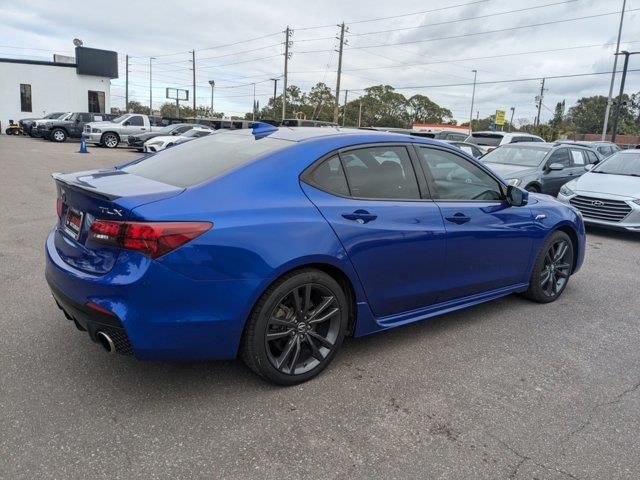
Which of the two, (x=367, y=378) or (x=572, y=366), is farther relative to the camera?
(x=572, y=366)

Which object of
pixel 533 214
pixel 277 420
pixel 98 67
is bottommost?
pixel 277 420

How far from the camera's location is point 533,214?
4645 millimetres

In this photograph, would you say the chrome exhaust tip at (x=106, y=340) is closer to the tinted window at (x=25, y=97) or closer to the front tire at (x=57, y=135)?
the front tire at (x=57, y=135)

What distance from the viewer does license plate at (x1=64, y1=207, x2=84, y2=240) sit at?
3037mm

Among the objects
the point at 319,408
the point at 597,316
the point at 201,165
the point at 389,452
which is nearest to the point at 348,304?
the point at 319,408

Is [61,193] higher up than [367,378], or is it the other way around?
[61,193]

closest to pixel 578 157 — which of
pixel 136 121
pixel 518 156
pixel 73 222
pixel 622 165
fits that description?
pixel 518 156

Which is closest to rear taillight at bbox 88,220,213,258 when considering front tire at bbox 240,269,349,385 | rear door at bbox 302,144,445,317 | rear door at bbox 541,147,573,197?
front tire at bbox 240,269,349,385

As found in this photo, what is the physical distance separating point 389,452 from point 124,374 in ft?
5.68

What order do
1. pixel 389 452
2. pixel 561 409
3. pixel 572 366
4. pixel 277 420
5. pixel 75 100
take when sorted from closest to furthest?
pixel 389 452, pixel 277 420, pixel 561 409, pixel 572 366, pixel 75 100

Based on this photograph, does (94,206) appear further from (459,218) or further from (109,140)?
(109,140)

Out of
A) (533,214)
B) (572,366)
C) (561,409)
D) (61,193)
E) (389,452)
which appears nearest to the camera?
(389,452)

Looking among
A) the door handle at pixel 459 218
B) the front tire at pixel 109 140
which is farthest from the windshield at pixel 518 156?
the front tire at pixel 109 140

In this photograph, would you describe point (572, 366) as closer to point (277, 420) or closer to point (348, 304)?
point (348, 304)
